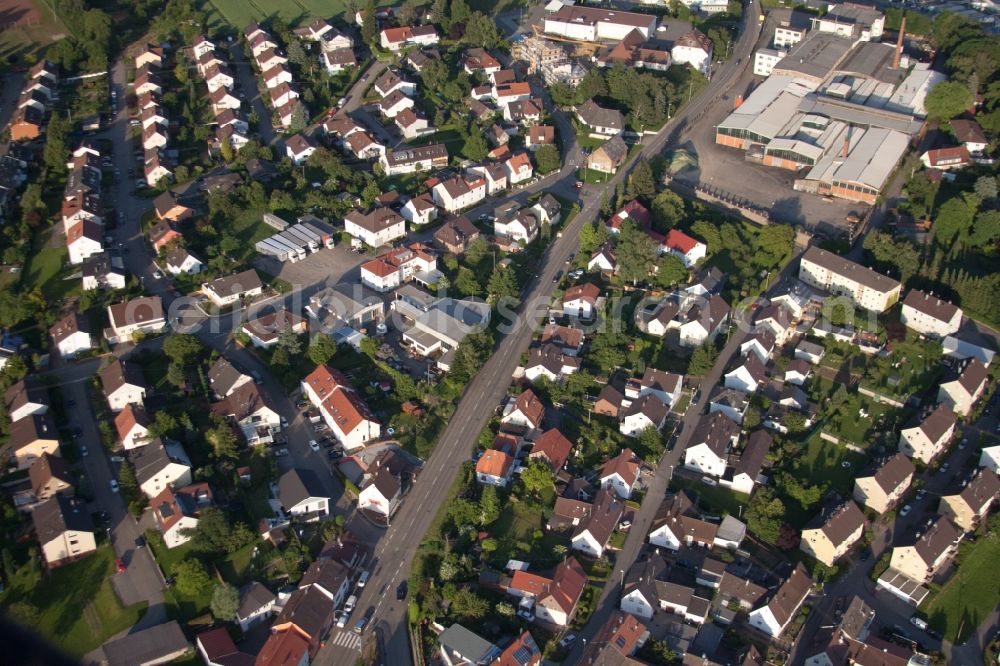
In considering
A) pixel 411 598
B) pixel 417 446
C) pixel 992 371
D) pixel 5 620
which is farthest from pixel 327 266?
pixel 5 620

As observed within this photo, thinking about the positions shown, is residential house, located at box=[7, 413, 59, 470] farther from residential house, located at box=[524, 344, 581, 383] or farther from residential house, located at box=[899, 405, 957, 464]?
residential house, located at box=[899, 405, 957, 464]

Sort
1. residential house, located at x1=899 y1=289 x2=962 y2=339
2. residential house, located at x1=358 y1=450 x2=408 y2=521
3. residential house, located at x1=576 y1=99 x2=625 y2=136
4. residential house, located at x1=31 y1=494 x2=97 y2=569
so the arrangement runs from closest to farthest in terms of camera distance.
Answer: residential house, located at x1=31 y1=494 x2=97 y2=569
residential house, located at x1=358 y1=450 x2=408 y2=521
residential house, located at x1=899 y1=289 x2=962 y2=339
residential house, located at x1=576 y1=99 x2=625 y2=136

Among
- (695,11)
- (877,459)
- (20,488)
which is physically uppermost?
(695,11)

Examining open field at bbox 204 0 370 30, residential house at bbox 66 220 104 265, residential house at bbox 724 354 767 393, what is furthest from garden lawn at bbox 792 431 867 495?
open field at bbox 204 0 370 30

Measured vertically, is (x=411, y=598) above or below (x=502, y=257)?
below

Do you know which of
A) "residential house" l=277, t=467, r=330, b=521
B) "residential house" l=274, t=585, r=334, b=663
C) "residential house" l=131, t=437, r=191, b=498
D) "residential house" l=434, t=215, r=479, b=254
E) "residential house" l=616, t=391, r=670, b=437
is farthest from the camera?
"residential house" l=434, t=215, r=479, b=254

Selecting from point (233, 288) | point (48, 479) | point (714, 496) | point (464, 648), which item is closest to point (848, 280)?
point (714, 496)

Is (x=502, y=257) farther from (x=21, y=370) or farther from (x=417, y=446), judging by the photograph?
Answer: (x=21, y=370)

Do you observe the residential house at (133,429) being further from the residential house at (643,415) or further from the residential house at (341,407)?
the residential house at (643,415)
